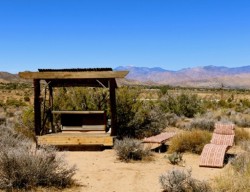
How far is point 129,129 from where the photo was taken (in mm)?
15219

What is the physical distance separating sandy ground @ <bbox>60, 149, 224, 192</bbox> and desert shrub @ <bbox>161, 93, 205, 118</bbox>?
12.9m

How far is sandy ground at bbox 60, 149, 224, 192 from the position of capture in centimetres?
800

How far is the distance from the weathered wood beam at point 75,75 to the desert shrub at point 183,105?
12212 millimetres

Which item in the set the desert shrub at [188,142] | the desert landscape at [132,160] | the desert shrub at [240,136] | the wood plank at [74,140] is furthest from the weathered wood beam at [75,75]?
the desert shrub at [240,136]

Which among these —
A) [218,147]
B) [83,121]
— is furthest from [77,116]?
[218,147]

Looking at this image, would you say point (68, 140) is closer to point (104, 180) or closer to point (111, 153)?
point (111, 153)

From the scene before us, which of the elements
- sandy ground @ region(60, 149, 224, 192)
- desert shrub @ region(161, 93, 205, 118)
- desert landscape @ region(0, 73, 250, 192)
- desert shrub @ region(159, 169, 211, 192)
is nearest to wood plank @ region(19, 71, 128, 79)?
desert landscape @ region(0, 73, 250, 192)

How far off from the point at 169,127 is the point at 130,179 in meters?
10.7

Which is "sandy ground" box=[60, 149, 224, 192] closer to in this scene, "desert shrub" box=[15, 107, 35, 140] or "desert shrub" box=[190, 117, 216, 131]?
"desert shrub" box=[15, 107, 35, 140]

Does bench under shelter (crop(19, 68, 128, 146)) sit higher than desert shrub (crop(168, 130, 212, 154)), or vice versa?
bench under shelter (crop(19, 68, 128, 146))

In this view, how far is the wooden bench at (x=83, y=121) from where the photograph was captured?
14.4m

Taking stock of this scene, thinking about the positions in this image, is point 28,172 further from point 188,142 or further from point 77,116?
point 77,116

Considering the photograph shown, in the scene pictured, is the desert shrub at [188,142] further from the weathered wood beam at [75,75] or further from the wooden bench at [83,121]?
the wooden bench at [83,121]

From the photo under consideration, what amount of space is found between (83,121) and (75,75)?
2.22m
